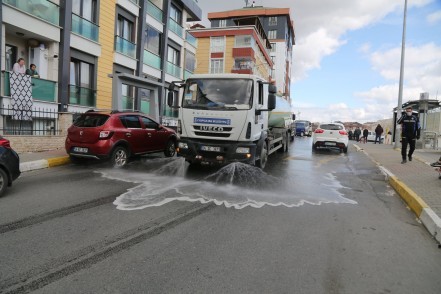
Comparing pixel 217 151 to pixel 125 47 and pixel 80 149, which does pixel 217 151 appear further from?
pixel 125 47

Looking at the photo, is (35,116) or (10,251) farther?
(35,116)

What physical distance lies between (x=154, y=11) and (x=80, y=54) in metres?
8.36

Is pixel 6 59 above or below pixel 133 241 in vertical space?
above

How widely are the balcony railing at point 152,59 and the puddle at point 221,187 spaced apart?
13.1 m

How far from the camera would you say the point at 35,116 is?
13234 mm

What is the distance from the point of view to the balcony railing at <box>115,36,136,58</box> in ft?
62.1

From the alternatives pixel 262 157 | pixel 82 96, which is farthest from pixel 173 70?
pixel 262 157

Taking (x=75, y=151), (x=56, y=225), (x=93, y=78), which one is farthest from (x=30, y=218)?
(x=93, y=78)

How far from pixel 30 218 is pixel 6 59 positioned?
1136 cm

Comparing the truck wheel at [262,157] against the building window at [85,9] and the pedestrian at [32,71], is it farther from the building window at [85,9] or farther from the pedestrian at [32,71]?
the building window at [85,9]

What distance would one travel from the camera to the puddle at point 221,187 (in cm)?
649

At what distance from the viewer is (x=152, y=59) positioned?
22.8 m

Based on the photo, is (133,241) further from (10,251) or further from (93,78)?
(93,78)

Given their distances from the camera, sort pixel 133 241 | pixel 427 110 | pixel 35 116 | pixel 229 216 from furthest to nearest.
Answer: pixel 427 110, pixel 35 116, pixel 229 216, pixel 133 241
